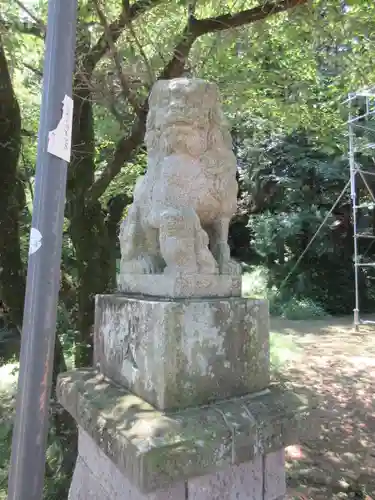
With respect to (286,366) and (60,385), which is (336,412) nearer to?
(286,366)

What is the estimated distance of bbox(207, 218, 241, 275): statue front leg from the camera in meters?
1.83

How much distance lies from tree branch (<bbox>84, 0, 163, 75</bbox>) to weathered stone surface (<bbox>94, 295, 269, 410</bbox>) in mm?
2336

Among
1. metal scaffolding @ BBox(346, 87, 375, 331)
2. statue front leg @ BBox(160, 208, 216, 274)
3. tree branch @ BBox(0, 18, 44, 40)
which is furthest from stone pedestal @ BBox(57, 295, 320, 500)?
metal scaffolding @ BBox(346, 87, 375, 331)

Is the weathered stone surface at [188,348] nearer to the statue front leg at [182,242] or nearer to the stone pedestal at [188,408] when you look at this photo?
the stone pedestal at [188,408]

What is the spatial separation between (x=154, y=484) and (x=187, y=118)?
55.1 inches

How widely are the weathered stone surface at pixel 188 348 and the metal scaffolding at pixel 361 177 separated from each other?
24.6 ft

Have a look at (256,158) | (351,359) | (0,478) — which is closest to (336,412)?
(351,359)

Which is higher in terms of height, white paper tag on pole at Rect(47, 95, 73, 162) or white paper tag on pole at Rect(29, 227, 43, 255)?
white paper tag on pole at Rect(47, 95, 73, 162)

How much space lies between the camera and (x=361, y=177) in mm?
10273

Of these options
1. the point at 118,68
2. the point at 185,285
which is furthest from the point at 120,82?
the point at 185,285

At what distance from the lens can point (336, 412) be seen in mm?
4539

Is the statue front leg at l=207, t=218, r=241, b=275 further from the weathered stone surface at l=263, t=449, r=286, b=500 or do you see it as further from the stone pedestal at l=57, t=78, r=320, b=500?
the weathered stone surface at l=263, t=449, r=286, b=500

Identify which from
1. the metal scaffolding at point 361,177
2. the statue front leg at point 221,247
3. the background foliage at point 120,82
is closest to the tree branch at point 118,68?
the background foliage at point 120,82

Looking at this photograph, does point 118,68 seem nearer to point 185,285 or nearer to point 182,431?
point 185,285
